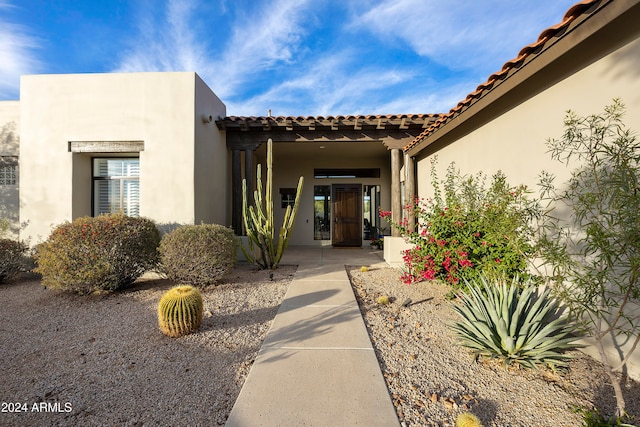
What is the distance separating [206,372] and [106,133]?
6.33 m

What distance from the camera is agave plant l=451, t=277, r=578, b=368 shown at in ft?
8.30

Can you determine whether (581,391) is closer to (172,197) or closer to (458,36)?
(172,197)

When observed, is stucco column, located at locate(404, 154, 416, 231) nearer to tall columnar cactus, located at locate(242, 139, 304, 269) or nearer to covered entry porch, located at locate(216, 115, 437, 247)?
covered entry porch, located at locate(216, 115, 437, 247)

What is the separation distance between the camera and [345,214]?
37.4ft

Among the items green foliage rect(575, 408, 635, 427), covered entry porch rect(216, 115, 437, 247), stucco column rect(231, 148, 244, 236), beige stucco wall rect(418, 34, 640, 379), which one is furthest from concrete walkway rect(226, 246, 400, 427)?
covered entry porch rect(216, 115, 437, 247)

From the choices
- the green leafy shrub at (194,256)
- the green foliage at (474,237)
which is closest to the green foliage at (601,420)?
the green foliage at (474,237)

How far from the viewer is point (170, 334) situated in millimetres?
3389

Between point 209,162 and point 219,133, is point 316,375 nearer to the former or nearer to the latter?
point 209,162

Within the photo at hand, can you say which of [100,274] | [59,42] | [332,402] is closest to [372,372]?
[332,402]

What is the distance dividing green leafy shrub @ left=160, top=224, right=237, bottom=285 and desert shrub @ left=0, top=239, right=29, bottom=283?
3.61 meters

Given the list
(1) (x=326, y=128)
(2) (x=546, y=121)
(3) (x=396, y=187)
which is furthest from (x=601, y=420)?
(1) (x=326, y=128)

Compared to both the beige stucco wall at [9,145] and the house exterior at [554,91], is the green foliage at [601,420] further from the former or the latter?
the beige stucco wall at [9,145]

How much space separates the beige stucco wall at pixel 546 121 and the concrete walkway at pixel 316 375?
2352 millimetres

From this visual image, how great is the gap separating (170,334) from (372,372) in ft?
7.94
